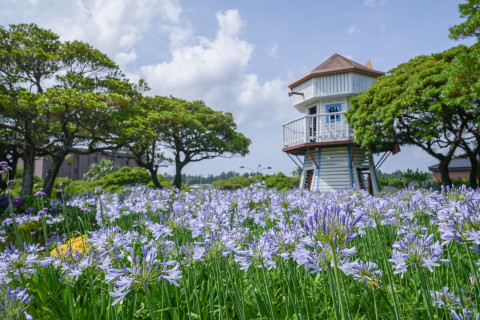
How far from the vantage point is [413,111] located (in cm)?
1510

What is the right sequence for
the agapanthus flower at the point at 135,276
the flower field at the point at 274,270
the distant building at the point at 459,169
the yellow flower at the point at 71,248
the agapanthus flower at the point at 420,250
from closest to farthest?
the agapanthus flower at the point at 135,276
the flower field at the point at 274,270
the agapanthus flower at the point at 420,250
the yellow flower at the point at 71,248
the distant building at the point at 459,169

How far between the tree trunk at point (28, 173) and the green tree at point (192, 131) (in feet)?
20.1

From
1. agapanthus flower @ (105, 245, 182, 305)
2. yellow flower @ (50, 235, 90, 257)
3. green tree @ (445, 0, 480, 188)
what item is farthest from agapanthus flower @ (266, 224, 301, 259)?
green tree @ (445, 0, 480, 188)

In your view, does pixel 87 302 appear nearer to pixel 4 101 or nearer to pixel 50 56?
pixel 4 101

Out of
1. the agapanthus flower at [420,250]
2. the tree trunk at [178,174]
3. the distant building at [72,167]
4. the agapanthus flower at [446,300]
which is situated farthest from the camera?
the distant building at [72,167]

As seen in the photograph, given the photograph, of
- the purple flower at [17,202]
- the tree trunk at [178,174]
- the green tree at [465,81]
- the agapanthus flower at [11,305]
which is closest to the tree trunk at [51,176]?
the purple flower at [17,202]

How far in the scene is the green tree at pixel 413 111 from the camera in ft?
47.2

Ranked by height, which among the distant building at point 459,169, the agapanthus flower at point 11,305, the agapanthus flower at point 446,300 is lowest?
the agapanthus flower at point 446,300

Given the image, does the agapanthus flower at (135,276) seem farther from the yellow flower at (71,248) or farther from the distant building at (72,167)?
the distant building at (72,167)

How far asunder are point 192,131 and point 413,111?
1507cm

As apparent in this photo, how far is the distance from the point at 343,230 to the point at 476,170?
67.6ft

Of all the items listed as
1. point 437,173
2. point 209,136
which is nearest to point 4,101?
point 209,136

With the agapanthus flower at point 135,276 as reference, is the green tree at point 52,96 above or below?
above

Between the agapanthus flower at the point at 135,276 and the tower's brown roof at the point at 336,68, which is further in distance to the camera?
the tower's brown roof at the point at 336,68
